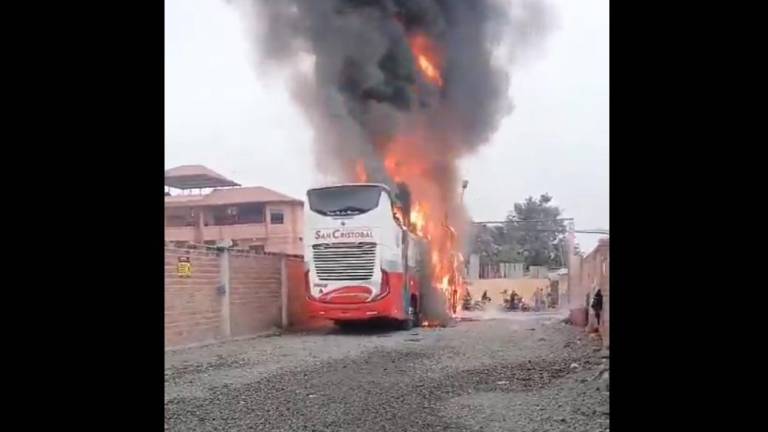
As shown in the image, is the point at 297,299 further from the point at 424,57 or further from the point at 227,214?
the point at 424,57

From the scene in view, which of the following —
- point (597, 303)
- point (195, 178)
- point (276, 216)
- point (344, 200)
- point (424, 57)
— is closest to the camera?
point (597, 303)

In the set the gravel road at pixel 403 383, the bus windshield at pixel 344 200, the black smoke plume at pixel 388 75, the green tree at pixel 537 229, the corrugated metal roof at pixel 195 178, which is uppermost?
the black smoke plume at pixel 388 75

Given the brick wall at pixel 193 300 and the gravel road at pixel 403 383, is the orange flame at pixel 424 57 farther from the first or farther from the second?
the brick wall at pixel 193 300

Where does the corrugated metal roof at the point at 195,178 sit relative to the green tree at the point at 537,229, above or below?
above

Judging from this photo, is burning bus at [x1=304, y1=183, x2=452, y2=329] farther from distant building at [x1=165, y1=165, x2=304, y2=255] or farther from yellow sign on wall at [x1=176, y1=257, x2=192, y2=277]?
yellow sign on wall at [x1=176, y1=257, x2=192, y2=277]

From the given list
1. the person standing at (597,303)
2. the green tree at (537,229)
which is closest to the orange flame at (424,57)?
the green tree at (537,229)

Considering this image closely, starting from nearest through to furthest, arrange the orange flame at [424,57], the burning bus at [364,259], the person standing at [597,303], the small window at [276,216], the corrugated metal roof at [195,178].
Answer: the person standing at [597,303], the corrugated metal roof at [195,178], the small window at [276,216], the burning bus at [364,259], the orange flame at [424,57]

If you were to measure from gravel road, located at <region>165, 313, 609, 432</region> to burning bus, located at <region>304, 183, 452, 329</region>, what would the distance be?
0.21 m

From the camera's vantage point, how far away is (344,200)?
279 centimetres

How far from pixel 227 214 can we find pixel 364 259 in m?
0.66

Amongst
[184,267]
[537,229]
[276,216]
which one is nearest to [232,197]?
[276,216]

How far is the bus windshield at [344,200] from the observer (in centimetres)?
270

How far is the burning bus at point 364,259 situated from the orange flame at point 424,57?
27.0 inches
